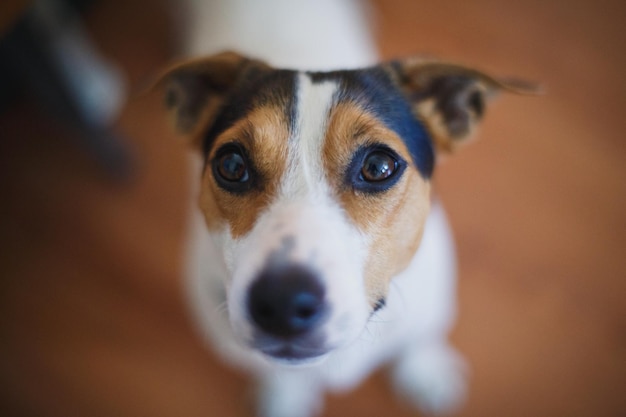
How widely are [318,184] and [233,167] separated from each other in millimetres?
275

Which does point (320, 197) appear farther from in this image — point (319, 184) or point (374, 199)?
point (374, 199)

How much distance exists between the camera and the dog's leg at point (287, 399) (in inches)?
98.1

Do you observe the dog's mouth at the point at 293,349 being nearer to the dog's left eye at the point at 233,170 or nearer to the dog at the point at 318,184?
the dog at the point at 318,184

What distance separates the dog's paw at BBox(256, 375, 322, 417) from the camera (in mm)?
2508

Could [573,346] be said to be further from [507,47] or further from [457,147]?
[507,47]

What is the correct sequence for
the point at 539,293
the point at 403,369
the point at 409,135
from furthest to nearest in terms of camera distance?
the point at 539,293 → the point at 403,369 → the point at 409,135

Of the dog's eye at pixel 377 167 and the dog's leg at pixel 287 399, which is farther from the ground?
the dog's eye at pixel 377 167

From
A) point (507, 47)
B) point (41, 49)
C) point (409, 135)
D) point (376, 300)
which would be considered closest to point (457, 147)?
point (409, 135)

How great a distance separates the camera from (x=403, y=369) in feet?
8.27

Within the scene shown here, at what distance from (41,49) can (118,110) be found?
0.75 m

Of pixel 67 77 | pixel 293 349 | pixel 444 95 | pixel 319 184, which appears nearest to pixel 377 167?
pixel 319 184

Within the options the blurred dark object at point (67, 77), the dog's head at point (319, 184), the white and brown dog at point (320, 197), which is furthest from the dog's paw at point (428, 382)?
the blurred dark object at point (67, 77)

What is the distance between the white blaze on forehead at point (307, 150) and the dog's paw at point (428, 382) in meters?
1.39

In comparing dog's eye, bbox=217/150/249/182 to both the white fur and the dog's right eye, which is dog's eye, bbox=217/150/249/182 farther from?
the white fur
